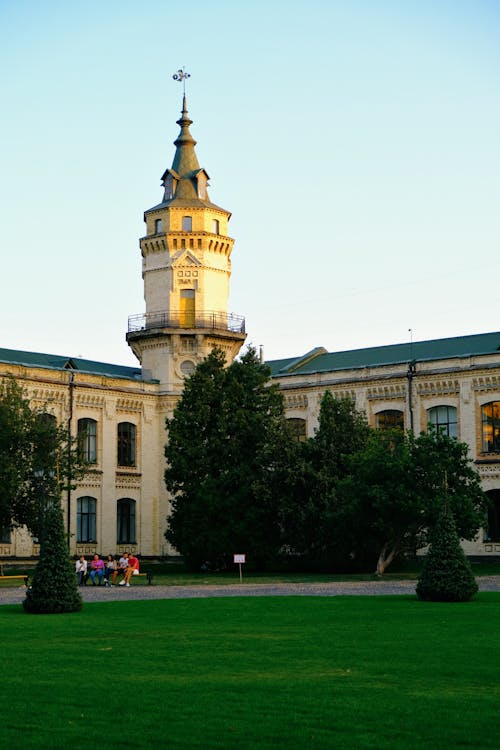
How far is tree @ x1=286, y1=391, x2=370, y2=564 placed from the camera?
4909cm

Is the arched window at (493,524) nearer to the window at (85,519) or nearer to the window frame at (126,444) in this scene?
the window frame at (126,444)

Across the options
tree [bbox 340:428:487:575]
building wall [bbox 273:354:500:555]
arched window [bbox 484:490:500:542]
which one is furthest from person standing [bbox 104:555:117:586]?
arched window [bbox 484:490:500:542]

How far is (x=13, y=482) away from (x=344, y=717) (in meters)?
34.1

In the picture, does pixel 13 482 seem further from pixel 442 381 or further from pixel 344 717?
pixel 344 717

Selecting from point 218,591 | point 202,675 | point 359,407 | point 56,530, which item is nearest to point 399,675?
point 202,675

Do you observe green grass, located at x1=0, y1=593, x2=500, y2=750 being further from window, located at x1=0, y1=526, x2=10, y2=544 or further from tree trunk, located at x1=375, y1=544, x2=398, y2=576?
window, located at x1=0, y1=526, x2=10, y2=544

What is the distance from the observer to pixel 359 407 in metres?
60.2

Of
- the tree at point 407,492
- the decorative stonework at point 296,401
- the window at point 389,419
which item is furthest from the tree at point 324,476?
the decorative stonework at point 296,401

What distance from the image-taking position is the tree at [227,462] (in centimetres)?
5112

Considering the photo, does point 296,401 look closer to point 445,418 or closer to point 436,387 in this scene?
point 436,387

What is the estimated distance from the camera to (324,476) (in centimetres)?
4922

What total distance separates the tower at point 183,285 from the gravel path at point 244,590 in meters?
24.0

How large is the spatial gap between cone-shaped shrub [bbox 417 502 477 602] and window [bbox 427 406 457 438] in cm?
2701

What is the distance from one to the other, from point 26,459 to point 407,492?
53.4 ft
